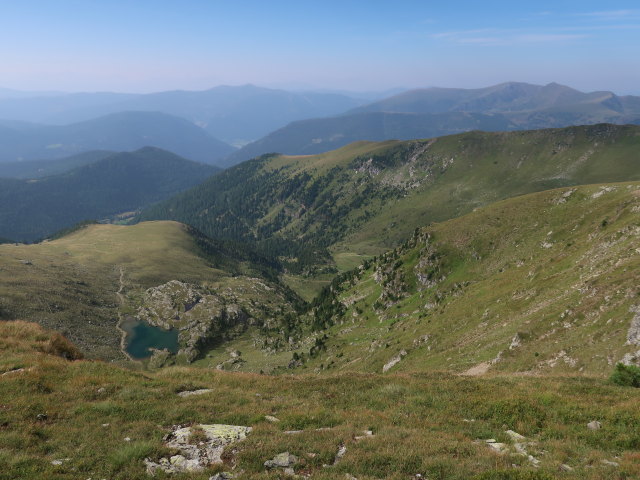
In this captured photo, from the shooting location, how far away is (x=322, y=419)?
17.8 meters

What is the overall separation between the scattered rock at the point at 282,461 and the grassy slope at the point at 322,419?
0.30m

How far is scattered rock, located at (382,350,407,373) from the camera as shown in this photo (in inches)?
2724

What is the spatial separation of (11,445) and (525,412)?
24.1m

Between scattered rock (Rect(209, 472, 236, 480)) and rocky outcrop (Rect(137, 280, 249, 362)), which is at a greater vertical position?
scattered rock (Rect(209, 472, 236, 480))

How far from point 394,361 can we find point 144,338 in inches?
5004

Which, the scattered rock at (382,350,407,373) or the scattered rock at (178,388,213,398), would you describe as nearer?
the scattered rock at (178,388,213,398)

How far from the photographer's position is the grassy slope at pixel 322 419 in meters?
13.6

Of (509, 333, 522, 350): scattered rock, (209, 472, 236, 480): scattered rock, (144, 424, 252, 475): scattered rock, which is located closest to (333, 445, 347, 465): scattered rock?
(209, 472, 236, 480): scattered rock

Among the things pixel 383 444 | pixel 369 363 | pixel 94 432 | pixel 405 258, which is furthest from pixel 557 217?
pixel 94 432

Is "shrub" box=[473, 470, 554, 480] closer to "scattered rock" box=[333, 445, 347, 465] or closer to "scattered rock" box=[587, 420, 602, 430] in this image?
"scattered rock" box=[333, 445, 347, 465]

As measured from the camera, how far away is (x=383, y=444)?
49.3 feet

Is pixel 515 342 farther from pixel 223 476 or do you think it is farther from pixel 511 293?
pixel 223 476

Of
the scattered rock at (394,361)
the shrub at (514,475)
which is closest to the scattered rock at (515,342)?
the scattered rock at (394,361)

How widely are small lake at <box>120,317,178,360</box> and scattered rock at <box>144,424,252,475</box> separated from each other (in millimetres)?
145019
